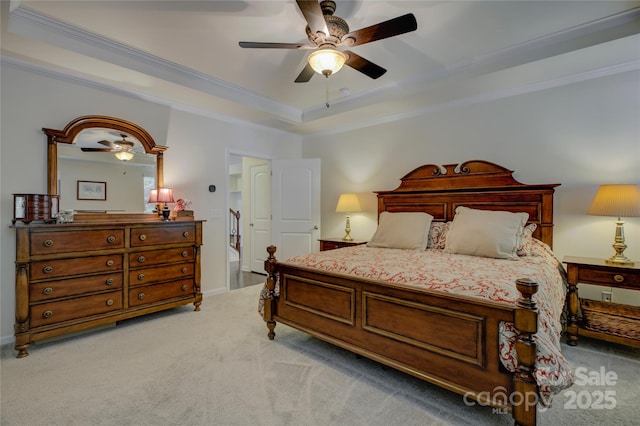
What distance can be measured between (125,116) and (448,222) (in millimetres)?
3900

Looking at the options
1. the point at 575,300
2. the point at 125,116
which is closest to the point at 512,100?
the point at 575,300

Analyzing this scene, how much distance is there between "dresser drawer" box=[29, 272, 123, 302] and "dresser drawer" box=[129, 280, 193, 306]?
0.64 feet

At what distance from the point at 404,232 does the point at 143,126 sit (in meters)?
3.27

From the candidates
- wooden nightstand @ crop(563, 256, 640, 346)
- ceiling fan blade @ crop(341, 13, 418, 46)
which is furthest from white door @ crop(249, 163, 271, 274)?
wooden nightstand @ crop(563, 256, 640, 346)

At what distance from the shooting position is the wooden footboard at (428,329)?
1496 mm

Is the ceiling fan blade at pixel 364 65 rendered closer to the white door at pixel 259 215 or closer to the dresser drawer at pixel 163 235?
the dresser drawer at pixel 163 235

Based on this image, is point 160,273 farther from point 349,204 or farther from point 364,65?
point 364,65

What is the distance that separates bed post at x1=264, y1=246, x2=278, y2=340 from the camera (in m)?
2.77

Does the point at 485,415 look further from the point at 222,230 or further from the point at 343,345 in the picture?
the point at 222,230

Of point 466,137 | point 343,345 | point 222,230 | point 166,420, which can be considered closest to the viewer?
point 166,420

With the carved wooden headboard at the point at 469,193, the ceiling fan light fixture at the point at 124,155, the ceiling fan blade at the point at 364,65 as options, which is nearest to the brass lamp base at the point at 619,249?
the carved wooden headboard at the point at 469,193


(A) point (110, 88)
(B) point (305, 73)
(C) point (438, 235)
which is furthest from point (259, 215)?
(B) point (305, 73)

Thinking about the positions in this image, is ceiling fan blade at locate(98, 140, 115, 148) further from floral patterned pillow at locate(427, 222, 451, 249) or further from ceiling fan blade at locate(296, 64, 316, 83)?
floral patterned pillow at locate(427, 222, 451, 249)

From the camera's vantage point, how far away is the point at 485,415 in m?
1.73
